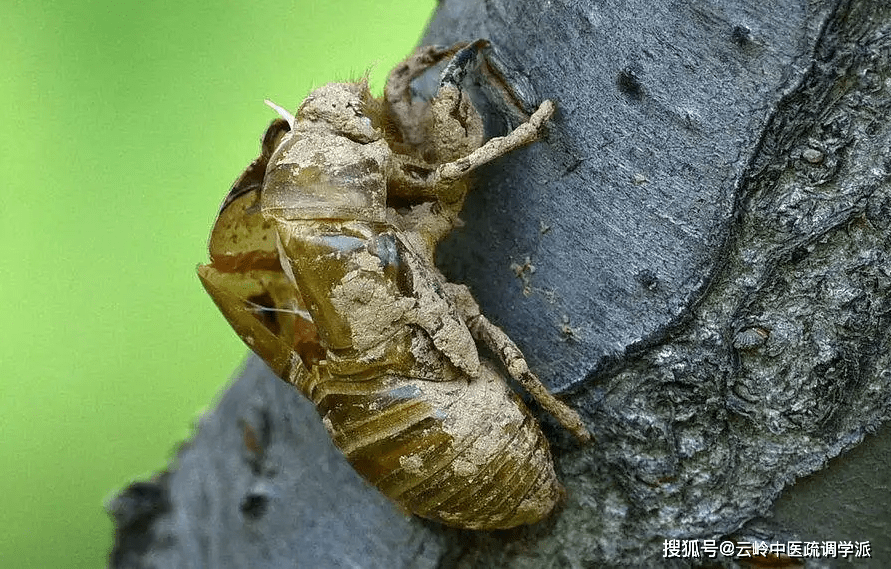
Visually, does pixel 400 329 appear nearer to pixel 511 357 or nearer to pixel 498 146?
pixel 511 357

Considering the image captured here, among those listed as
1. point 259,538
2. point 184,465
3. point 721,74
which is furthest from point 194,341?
point 721,74

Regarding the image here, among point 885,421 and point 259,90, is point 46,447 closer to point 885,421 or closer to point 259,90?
point 259,90

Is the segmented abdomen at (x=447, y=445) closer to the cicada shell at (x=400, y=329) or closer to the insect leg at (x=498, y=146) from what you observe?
the cicada shell at (x=400, y=329)

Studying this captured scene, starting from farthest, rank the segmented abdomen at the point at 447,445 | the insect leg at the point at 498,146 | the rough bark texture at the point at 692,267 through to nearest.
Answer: the segmented abdomen at the point at 447,445
the insect leg at the point at 498,146
the rough bark texture at the point at 692,267

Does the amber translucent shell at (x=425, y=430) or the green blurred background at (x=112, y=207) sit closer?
the amber translucent shell at (x=425, y=430)

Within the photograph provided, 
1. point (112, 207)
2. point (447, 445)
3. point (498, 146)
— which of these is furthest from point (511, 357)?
point (112, 207)

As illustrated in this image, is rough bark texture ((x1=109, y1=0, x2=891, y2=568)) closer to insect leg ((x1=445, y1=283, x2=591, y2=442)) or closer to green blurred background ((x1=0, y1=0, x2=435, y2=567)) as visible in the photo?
insect leg ((x1=445, y1=283, x2=591, y2=442))

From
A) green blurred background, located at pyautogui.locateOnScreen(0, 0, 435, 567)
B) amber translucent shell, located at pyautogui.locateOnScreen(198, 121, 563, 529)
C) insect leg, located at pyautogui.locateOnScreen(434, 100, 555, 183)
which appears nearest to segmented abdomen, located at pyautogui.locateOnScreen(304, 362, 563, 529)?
amber translucent shell, located at pyautogui.locateOnScreen(198, 121, 563, 529)

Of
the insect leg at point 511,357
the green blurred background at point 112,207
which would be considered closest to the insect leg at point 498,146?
the insect leg at point 511,357
